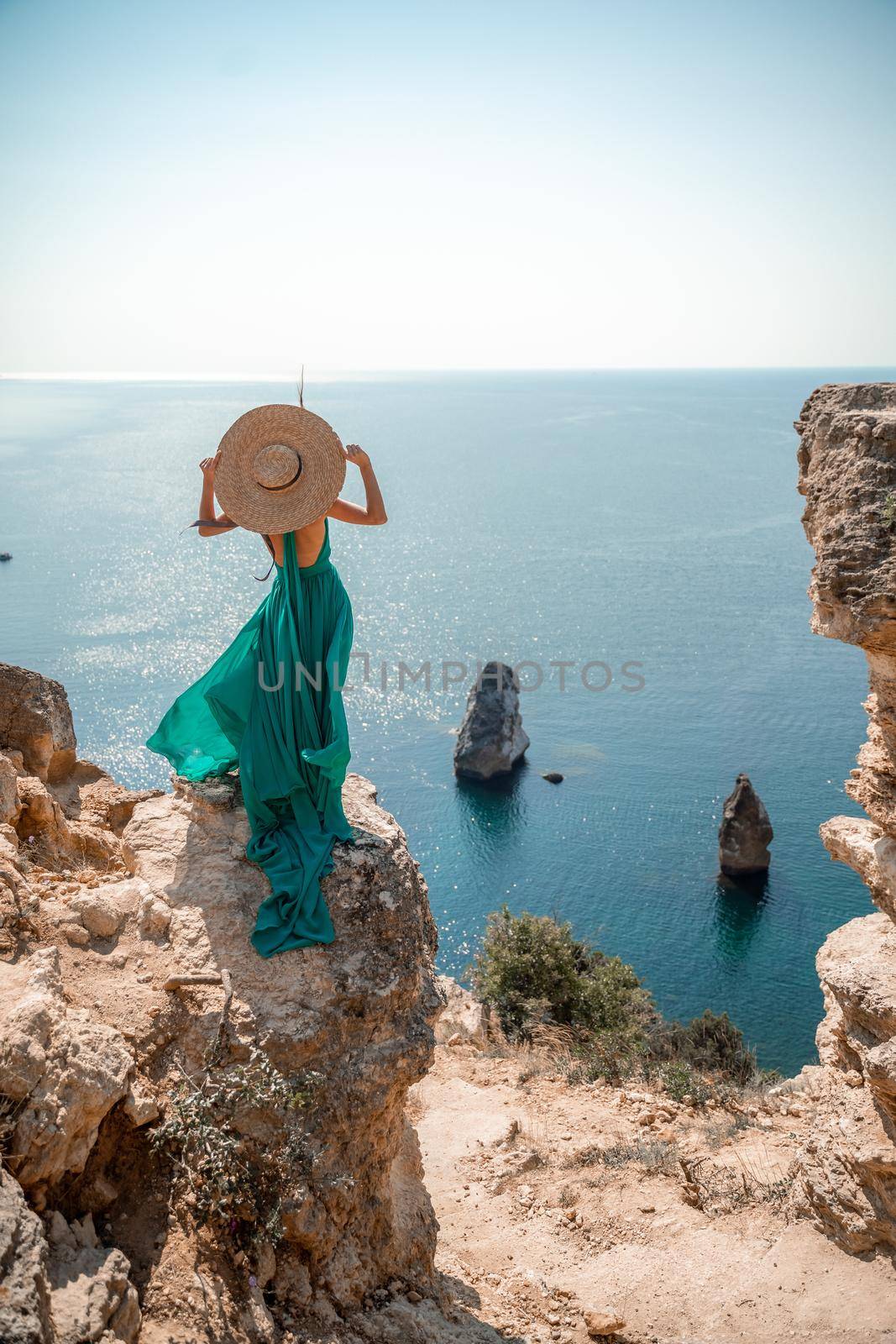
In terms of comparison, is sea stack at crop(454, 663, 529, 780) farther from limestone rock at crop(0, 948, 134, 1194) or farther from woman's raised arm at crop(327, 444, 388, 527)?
limestone rock at crop(0, 948, 134, 1194)

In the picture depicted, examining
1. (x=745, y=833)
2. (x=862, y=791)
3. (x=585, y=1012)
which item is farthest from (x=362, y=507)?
(x=745, y=833)

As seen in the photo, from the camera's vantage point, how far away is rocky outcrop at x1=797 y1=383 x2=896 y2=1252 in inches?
319

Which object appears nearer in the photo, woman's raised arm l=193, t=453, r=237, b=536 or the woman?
the woman

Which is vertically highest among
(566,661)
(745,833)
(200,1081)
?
(566,661)

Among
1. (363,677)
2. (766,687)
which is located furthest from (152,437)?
(766,687)

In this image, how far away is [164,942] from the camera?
5945 mm

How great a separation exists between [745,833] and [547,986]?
1757 cm

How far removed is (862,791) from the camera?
31.5ft

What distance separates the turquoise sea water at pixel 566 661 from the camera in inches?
1276

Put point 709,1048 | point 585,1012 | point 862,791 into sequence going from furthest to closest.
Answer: point 709,1048
point 585,1012
point 862,791

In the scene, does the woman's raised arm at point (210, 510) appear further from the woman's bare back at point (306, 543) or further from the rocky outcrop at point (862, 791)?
the rocky outcrop at point (862, 791)

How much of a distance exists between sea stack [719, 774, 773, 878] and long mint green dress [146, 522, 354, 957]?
28.8m

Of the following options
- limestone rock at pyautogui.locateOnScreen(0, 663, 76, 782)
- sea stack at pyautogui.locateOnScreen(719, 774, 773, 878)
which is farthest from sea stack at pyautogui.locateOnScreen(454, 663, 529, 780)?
limestone rock at pyautogui.locateOnScreen(0, 663, 76, 782)

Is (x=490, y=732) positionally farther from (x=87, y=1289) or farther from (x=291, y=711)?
(x=87, y=1289)
